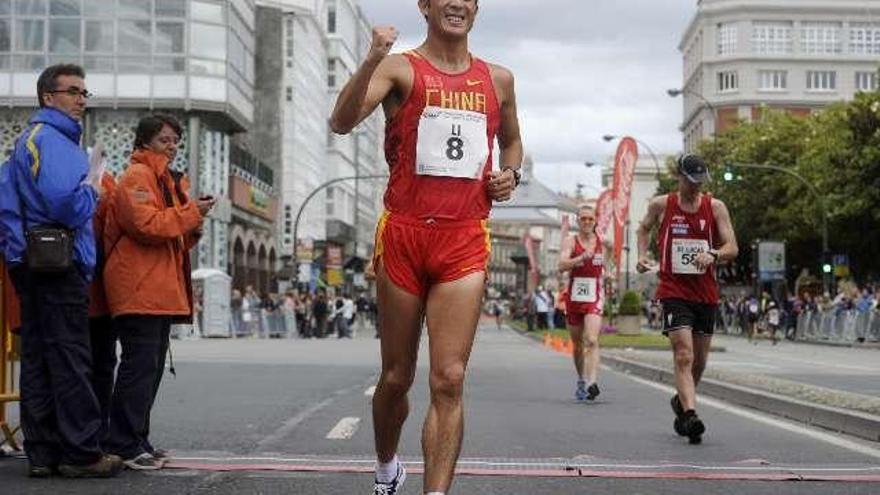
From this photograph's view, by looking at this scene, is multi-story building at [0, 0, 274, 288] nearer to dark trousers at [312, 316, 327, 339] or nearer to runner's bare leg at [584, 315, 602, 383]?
dark trousers at [312, 316, 327, 339]

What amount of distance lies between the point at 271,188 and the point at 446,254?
238ft

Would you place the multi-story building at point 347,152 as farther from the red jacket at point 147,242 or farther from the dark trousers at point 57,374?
the dark trousers at point 57,374

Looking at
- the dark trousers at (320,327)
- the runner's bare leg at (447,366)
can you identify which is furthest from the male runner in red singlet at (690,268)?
the dark trousers at (320,327)

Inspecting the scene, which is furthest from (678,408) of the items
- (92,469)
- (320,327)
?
(320,327)

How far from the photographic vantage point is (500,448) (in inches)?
361

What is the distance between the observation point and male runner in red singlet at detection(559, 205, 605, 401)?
14438mm

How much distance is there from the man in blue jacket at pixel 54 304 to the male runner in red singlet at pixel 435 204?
1.96m

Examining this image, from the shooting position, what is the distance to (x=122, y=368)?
7.59 metres

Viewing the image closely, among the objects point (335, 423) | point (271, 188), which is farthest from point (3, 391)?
point (271, 188)

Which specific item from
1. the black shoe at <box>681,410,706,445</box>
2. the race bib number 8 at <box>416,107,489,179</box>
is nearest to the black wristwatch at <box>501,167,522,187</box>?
the race bib number 8 at <box>416,107,489,179</box>

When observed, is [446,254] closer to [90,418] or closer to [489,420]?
[90,418]

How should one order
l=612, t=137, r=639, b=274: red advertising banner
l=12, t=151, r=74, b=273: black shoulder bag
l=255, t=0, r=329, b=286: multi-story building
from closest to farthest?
l=12, t=151, r=74, b=273: black shoulder bag → l=612, t=137, r=639, b=274: red advertising banner → l=255, t=0, r=329, b=286: multi-story building

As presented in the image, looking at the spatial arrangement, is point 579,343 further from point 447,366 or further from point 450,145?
point 447,366

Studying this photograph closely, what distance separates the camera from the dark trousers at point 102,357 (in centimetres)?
789
